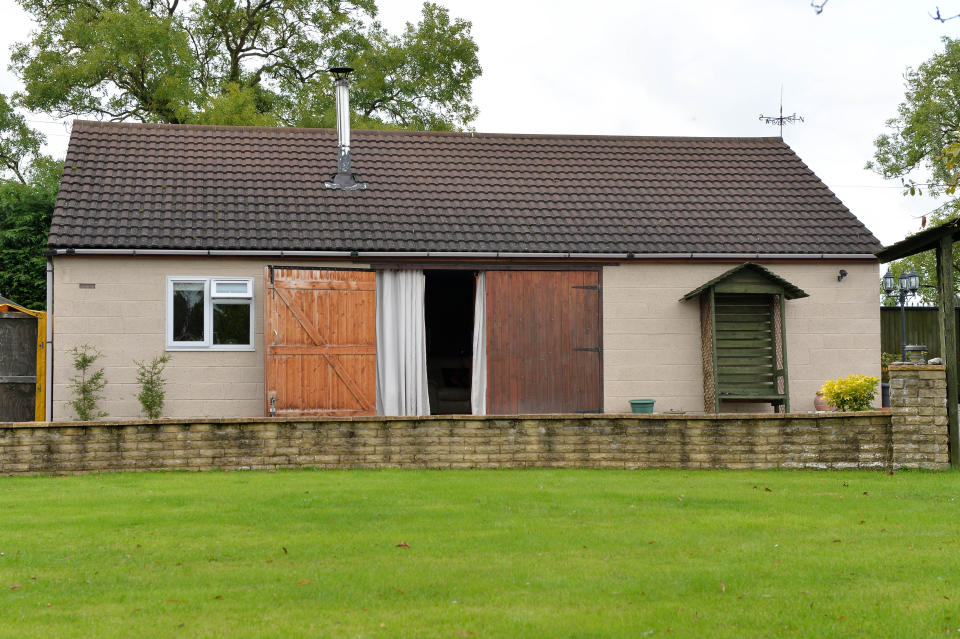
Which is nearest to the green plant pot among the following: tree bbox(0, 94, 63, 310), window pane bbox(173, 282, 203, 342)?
window pane bbox(173, 282, 203, 342)

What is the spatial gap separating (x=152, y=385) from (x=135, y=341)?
701mm

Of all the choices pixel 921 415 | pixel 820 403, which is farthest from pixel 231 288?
pixel 921 415

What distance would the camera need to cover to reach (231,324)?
1525 centimetres

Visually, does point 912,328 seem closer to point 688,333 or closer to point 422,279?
point 688,333

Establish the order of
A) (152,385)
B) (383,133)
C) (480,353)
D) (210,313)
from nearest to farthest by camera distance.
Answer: (152,385)
(210,313)
(480,353)
(383,133)

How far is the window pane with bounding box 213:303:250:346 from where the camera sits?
15195 millimetres

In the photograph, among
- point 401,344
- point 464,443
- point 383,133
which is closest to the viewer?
point 464,443

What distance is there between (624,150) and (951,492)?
35.8ft

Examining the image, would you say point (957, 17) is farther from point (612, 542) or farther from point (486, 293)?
point (486, 293)

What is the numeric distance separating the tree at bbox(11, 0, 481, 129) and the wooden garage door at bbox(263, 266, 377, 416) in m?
14.5

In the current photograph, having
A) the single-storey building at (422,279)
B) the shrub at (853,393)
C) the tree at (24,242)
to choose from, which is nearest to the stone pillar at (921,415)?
the shrub at (853,393)

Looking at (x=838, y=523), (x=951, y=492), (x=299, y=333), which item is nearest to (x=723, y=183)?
(x=299, y=333)

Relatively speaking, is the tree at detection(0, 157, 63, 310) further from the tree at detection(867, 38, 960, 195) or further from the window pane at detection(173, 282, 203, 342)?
the tree at detection(867, 38, 960, 195)

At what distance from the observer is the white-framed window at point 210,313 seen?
15102 millimetres
